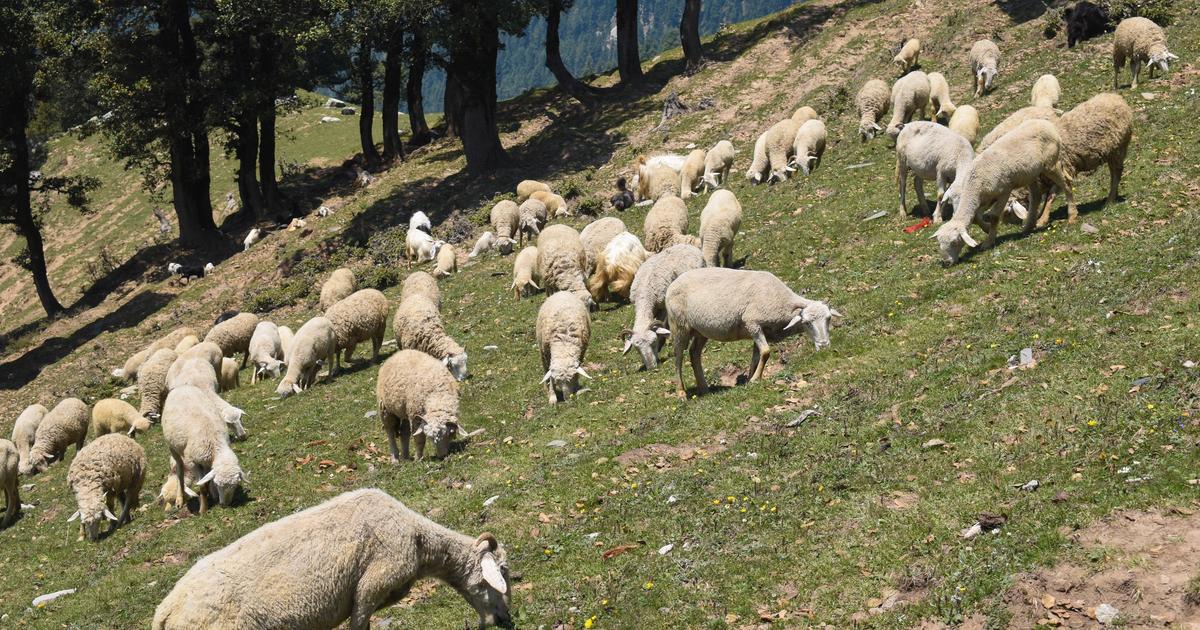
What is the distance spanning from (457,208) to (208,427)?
25.8 metres

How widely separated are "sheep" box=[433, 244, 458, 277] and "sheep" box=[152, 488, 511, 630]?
24.2 metres

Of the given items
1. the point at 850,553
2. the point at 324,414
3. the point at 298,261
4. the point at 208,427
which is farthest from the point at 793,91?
the point at 850,553

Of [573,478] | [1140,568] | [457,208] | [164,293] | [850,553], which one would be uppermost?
[1140,568]

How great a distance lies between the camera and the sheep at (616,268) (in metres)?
23.6

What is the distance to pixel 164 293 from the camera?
155 ft

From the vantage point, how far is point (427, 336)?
72.1ft

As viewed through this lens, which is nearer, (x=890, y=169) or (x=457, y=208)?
(x=890, y=169)

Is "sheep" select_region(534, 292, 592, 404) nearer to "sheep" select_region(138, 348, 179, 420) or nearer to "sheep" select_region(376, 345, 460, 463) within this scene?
"sheep" select_region(376, 345, 460, 463)

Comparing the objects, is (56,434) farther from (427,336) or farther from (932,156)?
(932,156)

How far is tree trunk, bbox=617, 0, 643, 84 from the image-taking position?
52.0 m

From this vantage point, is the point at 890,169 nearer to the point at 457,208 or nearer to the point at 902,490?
the point at 902,490

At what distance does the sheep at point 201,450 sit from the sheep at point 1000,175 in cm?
1418

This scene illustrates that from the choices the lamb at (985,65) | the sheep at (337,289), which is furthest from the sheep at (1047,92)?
the sheep at (337,289)

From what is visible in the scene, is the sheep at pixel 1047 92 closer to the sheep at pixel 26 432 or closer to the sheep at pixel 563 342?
the sheep at pixel 563 342
